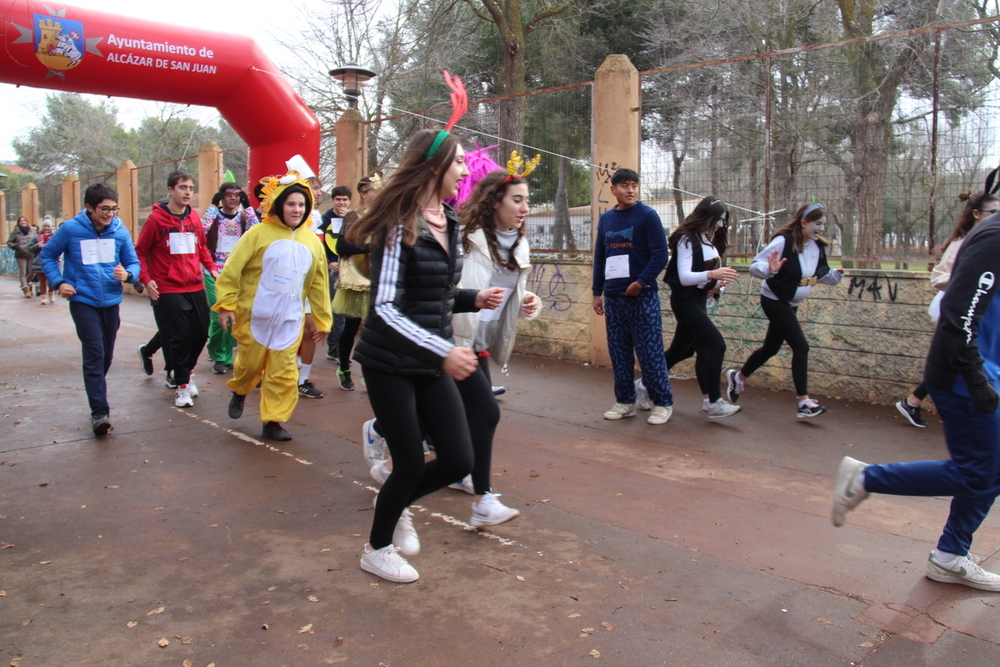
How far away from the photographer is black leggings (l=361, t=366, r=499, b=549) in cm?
321

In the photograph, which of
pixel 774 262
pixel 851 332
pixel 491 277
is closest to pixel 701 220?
pixel 774 262

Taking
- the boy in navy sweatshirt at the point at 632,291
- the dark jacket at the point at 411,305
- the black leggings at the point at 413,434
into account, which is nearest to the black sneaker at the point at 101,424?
the black leggings at the point at 413,434

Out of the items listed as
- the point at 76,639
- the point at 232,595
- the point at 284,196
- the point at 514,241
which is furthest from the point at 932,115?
the point at 76,639

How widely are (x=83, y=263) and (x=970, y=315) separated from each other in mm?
5627

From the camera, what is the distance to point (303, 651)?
2.86 m

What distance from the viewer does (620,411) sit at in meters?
6.58

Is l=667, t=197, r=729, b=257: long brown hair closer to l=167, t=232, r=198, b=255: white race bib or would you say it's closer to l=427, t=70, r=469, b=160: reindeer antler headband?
l=427, t=70, r=469, b=160: reindeer antler headband

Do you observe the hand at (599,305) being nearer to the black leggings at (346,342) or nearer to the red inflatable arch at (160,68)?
the black leggings at (346,342)

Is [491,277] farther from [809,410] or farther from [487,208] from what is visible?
[809,410]

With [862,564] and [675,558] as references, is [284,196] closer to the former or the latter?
[675,558]

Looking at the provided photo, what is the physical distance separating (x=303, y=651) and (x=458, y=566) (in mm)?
915

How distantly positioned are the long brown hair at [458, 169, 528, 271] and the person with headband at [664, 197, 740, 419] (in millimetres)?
2074

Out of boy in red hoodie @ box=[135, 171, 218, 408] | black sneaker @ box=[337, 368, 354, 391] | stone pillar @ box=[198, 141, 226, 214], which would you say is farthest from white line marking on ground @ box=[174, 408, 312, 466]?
stone pillar @ box=[198, 141, 226, 214]

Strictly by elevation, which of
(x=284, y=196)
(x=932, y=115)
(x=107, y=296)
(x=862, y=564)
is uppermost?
(x=932, y=115)
